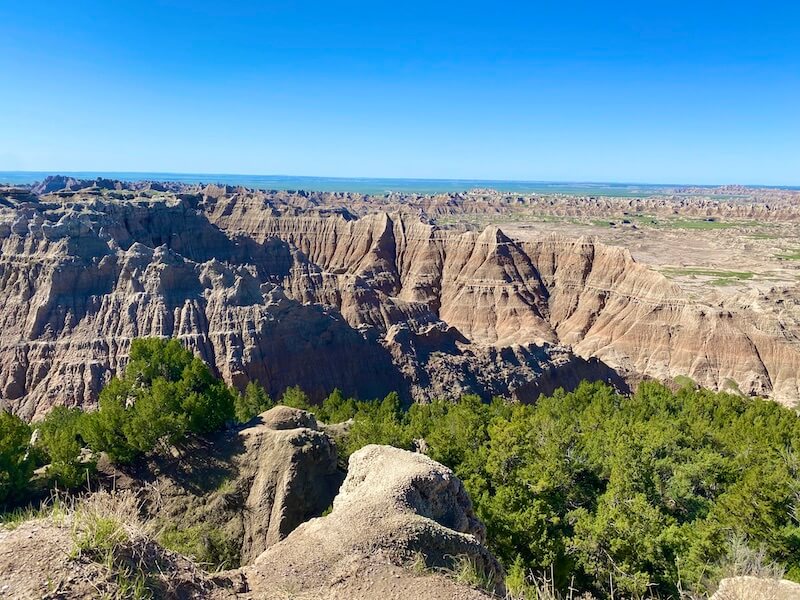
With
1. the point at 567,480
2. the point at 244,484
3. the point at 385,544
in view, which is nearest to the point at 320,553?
the point at 385,544

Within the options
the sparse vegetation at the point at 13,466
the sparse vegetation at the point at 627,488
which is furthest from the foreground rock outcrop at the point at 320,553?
the sparse vegetation at the point at 13,466

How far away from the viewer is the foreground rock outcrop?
7832mm

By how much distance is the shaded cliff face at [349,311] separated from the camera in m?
50.7

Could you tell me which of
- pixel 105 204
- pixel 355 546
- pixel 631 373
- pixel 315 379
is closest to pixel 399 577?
pixel 355 546

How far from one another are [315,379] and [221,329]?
10.4 meters

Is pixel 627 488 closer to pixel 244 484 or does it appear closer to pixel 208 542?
pixel 244 484

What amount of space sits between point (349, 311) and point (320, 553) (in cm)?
5782

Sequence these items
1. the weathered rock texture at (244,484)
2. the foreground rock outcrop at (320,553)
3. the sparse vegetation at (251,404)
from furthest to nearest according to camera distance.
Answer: the sparse vegetation at (251,404) → the weathered rock texture at (244,484) → the foreground rock outcrop at (320,553)

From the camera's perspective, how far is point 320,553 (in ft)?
38.6

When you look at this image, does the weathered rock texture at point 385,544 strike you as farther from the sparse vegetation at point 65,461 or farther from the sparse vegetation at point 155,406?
the sparse vegetation at point 65,461

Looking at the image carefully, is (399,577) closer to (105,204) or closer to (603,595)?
(603,595)

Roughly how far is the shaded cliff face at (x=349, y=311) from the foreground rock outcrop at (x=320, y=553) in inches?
1448

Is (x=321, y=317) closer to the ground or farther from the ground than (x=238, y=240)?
closer to the ground

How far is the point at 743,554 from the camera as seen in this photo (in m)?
15.8
